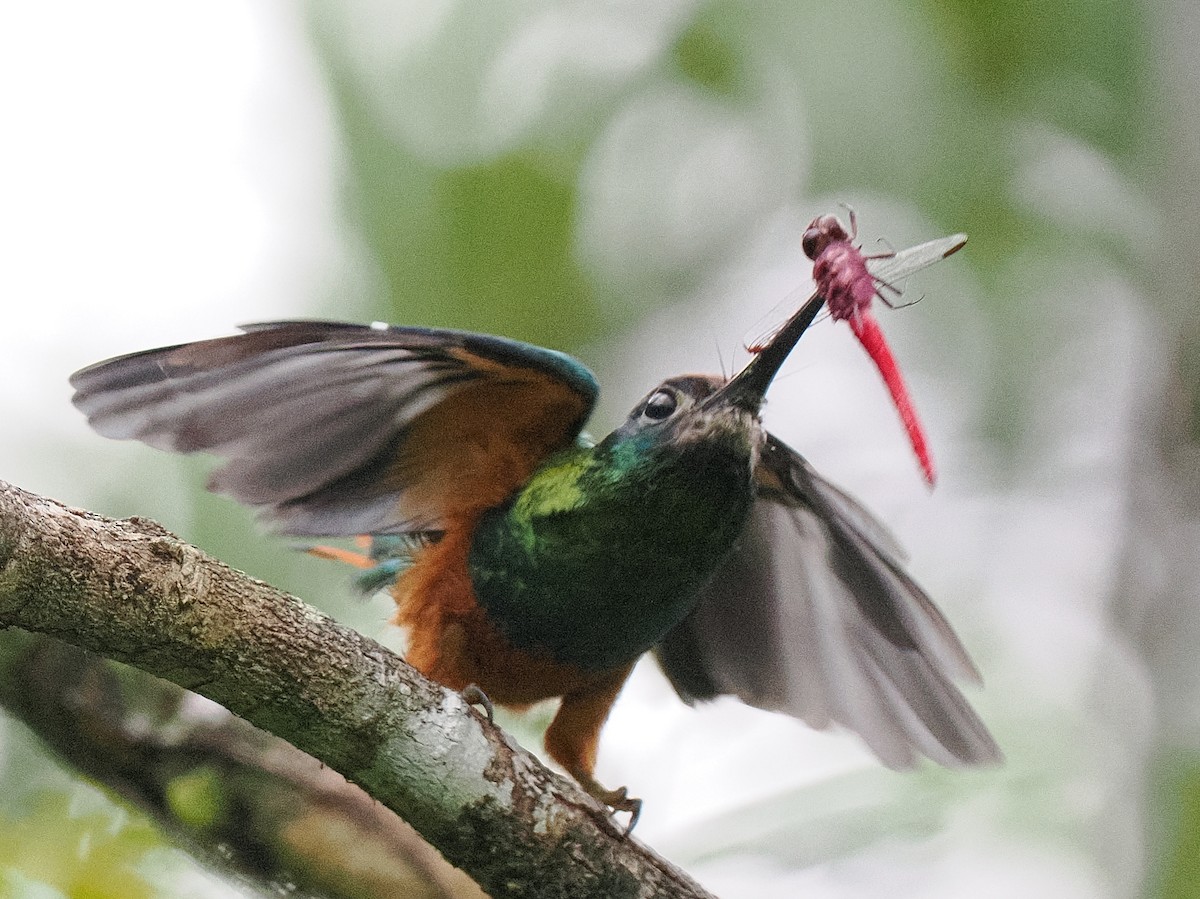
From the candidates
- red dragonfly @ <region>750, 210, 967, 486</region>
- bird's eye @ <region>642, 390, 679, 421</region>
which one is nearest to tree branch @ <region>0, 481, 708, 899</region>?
bird's eye @ <region>642, 390, 679, 421</region>

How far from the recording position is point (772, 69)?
24.0 ft

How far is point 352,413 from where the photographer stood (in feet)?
12.4

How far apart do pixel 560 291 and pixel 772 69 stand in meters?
2.17

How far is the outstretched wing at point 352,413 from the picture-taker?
330 cm

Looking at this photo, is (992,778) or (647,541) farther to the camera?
(992,778)

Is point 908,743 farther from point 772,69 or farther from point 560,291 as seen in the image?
point 772,69

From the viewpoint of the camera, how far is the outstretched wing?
3.30 m

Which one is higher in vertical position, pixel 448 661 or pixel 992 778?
pixel 992 778

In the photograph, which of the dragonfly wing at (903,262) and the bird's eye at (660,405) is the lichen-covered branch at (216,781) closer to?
the bird's eye at (660,405)

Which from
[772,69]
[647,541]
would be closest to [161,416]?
[647,541]

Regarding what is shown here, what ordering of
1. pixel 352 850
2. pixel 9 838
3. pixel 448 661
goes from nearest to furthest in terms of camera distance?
pixel 9 838, pixel 352 850, pixel 448 661

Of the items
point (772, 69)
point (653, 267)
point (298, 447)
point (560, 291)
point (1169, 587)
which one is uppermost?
point (772, 69)

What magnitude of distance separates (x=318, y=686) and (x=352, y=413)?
4.50 ft

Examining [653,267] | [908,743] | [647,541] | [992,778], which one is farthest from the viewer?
[653,267]
